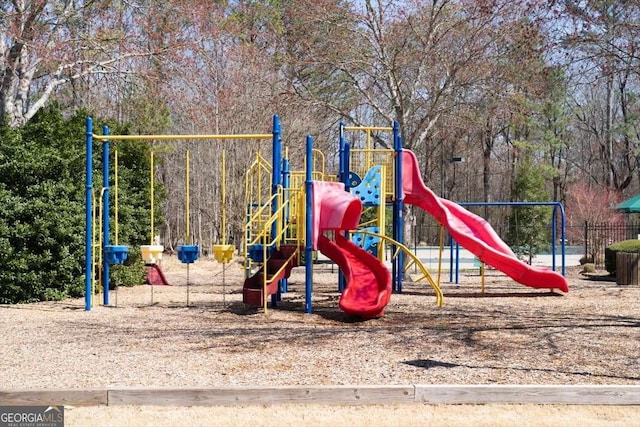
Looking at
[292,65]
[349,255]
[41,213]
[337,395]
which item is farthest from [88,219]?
[292,65]

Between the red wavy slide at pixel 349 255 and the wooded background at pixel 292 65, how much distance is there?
3933mm

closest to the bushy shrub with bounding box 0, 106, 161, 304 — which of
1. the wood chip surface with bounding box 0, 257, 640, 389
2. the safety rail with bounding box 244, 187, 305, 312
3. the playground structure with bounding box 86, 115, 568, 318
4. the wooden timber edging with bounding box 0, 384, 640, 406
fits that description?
the wood chip surface with bounding box 0, 257, 640, 389

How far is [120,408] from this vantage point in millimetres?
5891

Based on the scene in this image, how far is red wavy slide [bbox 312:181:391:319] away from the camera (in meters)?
11.2

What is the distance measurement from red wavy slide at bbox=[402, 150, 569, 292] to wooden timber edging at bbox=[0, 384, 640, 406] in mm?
8206

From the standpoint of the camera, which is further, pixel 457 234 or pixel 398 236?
pixel 398 236

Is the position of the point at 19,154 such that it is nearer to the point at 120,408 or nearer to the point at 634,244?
the point at 120,408

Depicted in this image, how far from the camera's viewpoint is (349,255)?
12.4 m

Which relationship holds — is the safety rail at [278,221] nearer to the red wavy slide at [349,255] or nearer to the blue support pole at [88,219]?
the red wavy slide at [349,255]

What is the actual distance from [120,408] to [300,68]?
20.3m

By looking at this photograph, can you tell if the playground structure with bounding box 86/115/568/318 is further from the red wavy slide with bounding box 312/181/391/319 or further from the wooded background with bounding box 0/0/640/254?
the wooded background with bounding box 0/0/640/254

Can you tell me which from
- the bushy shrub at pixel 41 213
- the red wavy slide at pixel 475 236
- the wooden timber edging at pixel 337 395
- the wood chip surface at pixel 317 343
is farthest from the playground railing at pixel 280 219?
the wooden timber edging at pixel 337 395

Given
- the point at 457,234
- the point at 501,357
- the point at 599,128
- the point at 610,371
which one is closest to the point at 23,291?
the point at 457,234

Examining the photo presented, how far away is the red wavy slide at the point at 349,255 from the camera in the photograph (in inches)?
440
